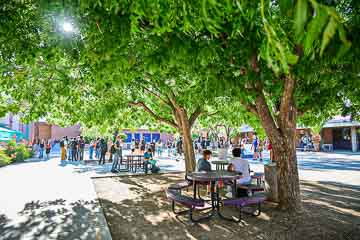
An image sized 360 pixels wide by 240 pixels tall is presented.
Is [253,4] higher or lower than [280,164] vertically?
higher

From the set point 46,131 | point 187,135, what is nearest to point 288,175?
point 187,135

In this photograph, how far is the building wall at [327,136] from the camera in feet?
113

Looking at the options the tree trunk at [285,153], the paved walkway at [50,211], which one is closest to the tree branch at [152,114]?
the paved walkway at [50,211]

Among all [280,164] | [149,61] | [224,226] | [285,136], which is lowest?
[224,226]

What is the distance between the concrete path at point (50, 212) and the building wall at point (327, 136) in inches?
1323

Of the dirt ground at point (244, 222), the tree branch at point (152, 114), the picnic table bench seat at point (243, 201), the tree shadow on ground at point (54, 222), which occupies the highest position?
the tree branch at point (152, 114)

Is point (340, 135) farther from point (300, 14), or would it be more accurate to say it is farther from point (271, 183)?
point (300, 14)

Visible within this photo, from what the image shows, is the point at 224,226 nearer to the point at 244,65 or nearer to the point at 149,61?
the point at 244,65

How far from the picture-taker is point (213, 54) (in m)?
4.18

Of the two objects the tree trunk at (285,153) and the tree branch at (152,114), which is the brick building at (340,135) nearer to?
the tree branch at (152,114)

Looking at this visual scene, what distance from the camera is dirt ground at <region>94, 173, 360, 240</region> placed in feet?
16.8

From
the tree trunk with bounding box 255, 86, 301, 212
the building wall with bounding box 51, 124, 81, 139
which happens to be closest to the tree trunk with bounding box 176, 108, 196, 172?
the tree trunk with bounding box 255, 86, 301, 212

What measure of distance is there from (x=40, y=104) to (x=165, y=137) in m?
52.2

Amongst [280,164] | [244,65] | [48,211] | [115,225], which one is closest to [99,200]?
[48,211]
